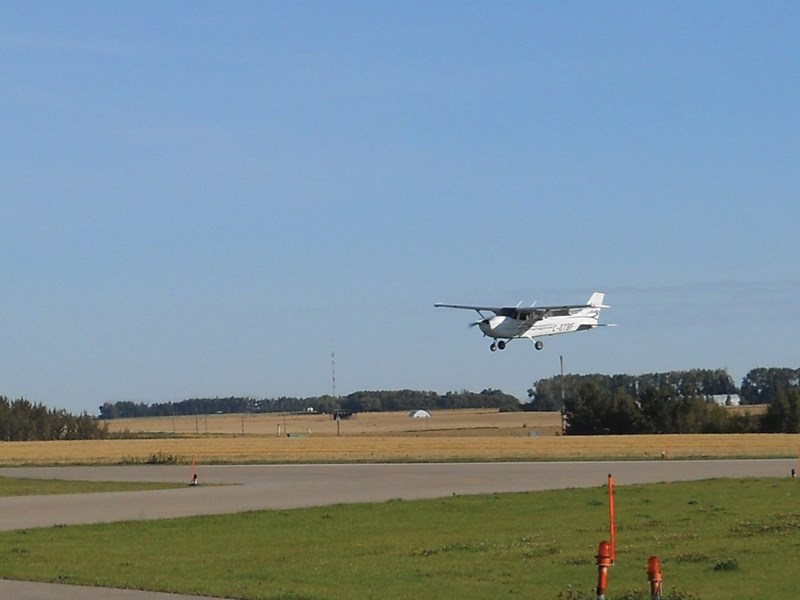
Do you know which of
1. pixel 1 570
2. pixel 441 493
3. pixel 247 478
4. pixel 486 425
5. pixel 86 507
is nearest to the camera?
pixel 1 570

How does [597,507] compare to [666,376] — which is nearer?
[597,507]

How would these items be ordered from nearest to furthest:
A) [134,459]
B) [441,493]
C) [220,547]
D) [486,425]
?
[220,547]
[441,493]
[134,459]
[486,425]

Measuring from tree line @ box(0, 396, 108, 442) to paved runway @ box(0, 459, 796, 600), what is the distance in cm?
6716

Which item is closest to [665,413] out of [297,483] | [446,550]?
[297,483]

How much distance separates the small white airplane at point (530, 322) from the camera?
228ft

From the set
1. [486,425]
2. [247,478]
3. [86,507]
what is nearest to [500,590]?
[86,507]

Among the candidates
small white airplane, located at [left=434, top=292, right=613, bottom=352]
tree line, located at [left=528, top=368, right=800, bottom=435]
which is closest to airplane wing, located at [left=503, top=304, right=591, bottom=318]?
small white airplane, located at [left=434, top=292, right=613, bottom=352]

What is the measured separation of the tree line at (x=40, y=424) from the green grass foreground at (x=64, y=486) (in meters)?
78.3

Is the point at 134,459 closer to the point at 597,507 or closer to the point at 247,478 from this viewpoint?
the point at 247,478

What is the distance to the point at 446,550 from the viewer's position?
849 inches

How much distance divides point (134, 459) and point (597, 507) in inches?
1558

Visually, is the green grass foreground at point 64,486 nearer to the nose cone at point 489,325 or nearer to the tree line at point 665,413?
the nose cone at point 489,325

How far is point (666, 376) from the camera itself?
534ft

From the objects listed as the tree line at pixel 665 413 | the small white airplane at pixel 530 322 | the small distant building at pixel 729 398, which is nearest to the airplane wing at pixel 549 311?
the small white airplane at pixel 530 322
